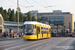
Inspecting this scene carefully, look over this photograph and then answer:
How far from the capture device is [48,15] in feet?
493

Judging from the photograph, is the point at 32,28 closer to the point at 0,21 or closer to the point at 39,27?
the point at 39,27

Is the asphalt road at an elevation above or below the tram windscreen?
below

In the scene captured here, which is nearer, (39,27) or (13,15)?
(39,27)

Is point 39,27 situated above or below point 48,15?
below

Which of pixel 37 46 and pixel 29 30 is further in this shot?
pixel 29 30

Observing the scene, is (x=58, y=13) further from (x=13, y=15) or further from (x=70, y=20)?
(x=13, y=15)

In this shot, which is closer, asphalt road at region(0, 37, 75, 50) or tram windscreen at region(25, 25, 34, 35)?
asphalt road at region(0, 37, 75, 50)

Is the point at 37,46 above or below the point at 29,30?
below

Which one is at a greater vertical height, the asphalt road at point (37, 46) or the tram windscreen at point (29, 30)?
the tram windscreen at point (29, 30)

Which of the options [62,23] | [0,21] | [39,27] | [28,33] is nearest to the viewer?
[28,33]

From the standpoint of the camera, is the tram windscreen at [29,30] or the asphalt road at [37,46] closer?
the asphalt road at [37,46]

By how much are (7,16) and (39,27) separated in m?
54.4

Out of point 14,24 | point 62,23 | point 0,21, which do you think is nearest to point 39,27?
point 0,21

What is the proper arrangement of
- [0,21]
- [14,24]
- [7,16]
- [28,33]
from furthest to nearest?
[7,16]
[14,24]
[0,21]
[28,33]
